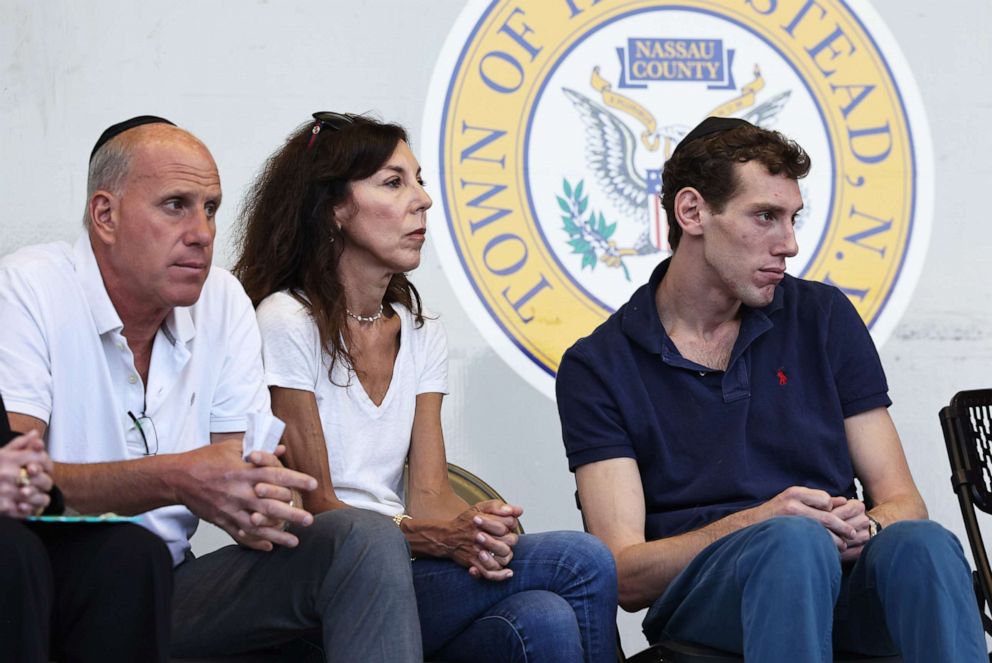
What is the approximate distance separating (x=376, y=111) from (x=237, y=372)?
0.99m

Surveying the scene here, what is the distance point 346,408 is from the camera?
7.39 ft

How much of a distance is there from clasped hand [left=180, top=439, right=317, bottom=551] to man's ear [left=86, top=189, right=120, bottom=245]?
1.42 ft

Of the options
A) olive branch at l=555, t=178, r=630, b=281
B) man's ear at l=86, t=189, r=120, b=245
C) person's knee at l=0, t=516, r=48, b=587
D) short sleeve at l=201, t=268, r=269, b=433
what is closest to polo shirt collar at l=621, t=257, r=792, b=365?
olive branch at l=555, t=178, r=630, b=281

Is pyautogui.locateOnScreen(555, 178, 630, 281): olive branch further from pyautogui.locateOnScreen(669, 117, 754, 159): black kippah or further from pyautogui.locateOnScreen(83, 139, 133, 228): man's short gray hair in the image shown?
pyautogui.locateOnScreen(83, 139, 133, 228): man's short gray hair

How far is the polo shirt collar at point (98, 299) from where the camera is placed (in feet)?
6.30

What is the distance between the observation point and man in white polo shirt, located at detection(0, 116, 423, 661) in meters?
1.73

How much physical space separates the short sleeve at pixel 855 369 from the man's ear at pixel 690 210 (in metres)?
0.31

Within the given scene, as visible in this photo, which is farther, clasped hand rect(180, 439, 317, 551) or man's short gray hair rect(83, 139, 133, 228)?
man's short gray hair rect(83, 139, 133, 228)

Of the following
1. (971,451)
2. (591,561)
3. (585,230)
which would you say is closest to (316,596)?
(591,561)

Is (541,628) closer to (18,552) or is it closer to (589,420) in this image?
(589,420)

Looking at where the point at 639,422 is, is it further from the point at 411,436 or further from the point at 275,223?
the point at 275,223

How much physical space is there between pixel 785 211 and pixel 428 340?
711 mm

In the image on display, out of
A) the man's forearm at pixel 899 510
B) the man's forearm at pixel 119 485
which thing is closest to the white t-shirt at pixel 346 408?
the man's forearm at pixel 119 485

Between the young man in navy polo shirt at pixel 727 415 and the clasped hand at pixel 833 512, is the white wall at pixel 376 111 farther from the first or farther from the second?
the clasped hand at pixel 833 512
